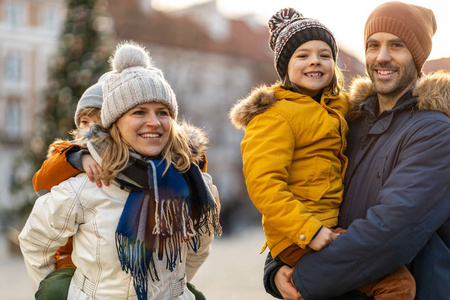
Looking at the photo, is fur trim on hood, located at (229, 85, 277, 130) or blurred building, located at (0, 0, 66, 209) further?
blurred building, located at (0, 0, 66, 209)

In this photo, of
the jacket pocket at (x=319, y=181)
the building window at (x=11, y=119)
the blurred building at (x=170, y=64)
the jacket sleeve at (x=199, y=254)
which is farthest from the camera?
the building window at (x=11, y=119)

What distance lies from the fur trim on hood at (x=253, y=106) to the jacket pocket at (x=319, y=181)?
42 centimetres

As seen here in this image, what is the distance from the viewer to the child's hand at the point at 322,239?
10.3ft

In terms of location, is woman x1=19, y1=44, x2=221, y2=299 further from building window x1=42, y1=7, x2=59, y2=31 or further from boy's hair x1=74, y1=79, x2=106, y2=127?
building window x1=42, y1=7, x2=59, y2=31

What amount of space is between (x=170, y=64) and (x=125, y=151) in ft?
108

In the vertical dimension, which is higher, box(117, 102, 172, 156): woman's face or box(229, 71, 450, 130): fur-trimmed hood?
box(229, 71, 450, 130): fur-trimmed hood

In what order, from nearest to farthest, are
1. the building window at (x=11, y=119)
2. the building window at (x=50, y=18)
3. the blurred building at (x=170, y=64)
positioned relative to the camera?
the blurred building at (x=170, y=64) < the building window at (x=11, y=119) < the building window at (x=50, y=18)

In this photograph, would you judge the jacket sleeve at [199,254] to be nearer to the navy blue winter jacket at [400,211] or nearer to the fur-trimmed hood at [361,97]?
the fur-trimmed hood at [361,97]

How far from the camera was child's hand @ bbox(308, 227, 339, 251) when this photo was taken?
3145 mm

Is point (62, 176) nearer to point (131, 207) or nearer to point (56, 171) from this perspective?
point (56, 171)

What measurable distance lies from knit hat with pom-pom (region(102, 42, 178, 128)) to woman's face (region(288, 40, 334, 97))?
2.45 ft

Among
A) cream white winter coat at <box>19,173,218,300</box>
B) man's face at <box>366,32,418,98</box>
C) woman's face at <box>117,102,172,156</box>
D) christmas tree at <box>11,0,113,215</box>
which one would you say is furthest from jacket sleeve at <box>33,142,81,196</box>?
christmas tree at <box>11,0,113,215</box>

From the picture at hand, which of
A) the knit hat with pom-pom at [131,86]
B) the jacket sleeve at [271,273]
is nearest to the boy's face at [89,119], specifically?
the knit hat with pom-pom at [131,86]

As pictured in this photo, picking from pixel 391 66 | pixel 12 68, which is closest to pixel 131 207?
pixel 391 66
